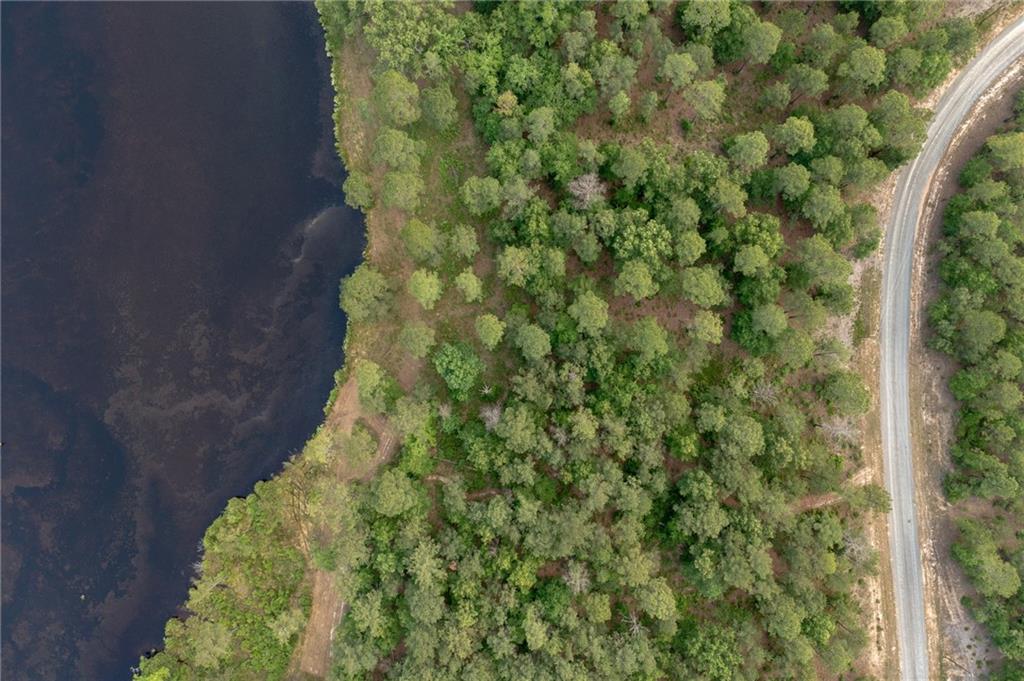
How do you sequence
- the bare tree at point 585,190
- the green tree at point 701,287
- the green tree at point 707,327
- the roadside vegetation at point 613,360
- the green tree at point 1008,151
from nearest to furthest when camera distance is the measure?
1. the green tree at point 701,287
2. the green tree at point 707,327
3. the roadside vegetation at point 613,360
4. the green tree at point 1008,151
5. the bare tree at point 585,190

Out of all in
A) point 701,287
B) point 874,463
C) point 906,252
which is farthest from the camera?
point 906,252

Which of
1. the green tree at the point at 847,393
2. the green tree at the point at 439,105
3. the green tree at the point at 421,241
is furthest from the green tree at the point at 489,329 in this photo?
the green tree at the point at 847,393

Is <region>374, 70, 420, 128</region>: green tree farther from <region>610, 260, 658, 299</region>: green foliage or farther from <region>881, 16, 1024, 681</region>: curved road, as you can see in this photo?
<region>881, 16, 1024, 681</region>: curved road

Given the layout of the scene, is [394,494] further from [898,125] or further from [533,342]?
[898,125]

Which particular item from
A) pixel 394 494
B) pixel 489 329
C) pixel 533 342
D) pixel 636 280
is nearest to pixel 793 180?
pixel 636 280

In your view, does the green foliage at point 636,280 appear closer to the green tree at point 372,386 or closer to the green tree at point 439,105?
the green tree at point 439,105

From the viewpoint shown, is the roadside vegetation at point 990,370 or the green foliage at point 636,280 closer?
→ the green foliage at point 636,280
